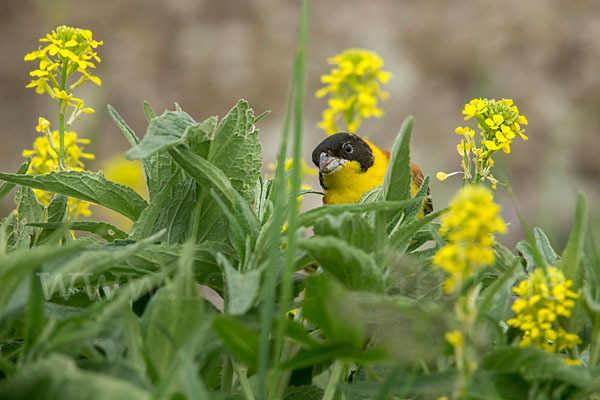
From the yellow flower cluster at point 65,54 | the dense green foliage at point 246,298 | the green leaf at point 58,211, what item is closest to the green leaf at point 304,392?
the dense green foliage at point 246,298

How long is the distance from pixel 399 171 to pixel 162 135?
0.24 meters

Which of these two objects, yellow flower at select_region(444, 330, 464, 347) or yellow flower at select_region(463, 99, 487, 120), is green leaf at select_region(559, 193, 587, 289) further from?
yellow flower at select_region(463, 99, 487, 120)

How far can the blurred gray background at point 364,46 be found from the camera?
4.34 m

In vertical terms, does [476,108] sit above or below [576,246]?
above

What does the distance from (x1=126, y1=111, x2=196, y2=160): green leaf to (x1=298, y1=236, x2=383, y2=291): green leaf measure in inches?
6.5

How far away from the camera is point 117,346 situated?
0.64 metres

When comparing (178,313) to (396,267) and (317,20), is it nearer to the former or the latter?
(396,267)

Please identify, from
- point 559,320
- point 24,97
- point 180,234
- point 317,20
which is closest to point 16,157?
point 24,97

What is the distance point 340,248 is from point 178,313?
0.47 feet

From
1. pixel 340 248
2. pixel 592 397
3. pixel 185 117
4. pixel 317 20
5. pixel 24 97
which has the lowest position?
pixel 592 397

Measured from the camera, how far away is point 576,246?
0.70 metres

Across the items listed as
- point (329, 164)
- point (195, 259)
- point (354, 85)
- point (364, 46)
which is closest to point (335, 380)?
point (195, 259)

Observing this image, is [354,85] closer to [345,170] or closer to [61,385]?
[345,170]

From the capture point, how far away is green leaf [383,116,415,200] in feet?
2.42
